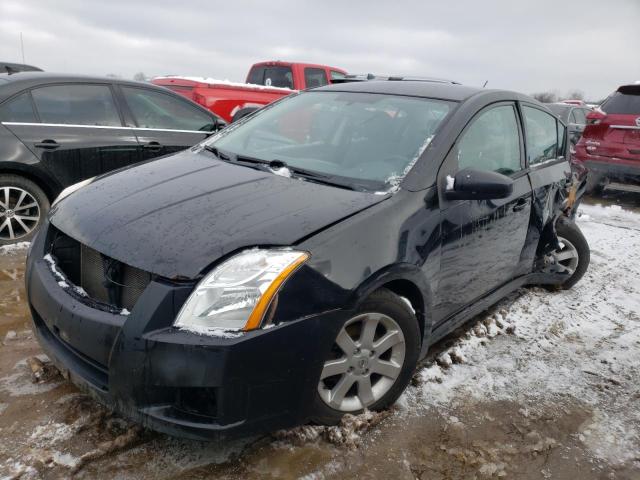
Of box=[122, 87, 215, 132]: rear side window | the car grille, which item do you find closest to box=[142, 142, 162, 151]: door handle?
box=[122, 87, 215, 132]: rear side window

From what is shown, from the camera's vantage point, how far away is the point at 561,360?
129 inches

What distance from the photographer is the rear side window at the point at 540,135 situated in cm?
369

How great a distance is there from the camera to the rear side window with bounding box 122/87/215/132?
508cm

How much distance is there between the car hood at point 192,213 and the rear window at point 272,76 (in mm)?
7536

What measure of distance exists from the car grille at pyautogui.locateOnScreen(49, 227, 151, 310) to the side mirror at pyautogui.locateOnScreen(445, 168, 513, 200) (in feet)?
5.13

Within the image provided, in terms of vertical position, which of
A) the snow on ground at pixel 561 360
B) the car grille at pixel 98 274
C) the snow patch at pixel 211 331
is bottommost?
the snow on ground at pixel 561 360

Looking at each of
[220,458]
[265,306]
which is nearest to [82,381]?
[220,458]

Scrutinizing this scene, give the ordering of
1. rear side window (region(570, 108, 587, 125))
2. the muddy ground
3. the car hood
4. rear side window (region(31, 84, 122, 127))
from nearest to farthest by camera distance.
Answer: the car hood < the muddy ground < rear side window (region(31, 84, 122, 127)) < rear side window (region(570, 108, 587, 125))

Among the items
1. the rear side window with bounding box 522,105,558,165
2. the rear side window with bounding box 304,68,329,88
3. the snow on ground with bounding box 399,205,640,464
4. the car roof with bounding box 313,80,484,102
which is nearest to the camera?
the snow on ground with bounding box 399,205,640,464

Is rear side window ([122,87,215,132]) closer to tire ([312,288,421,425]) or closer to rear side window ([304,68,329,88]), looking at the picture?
tire ([312,288,421,425])

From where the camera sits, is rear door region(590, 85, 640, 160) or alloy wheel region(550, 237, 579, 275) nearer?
alloy wheel region(550, 237, 579, 275)

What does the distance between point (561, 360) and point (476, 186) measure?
57.7 inches

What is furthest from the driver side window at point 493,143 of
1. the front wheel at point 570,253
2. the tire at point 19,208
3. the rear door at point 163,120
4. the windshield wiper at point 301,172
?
the tire at point 19,208

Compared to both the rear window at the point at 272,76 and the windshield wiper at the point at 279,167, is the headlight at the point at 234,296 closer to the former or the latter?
the windshield wiper at the point at 279,167
